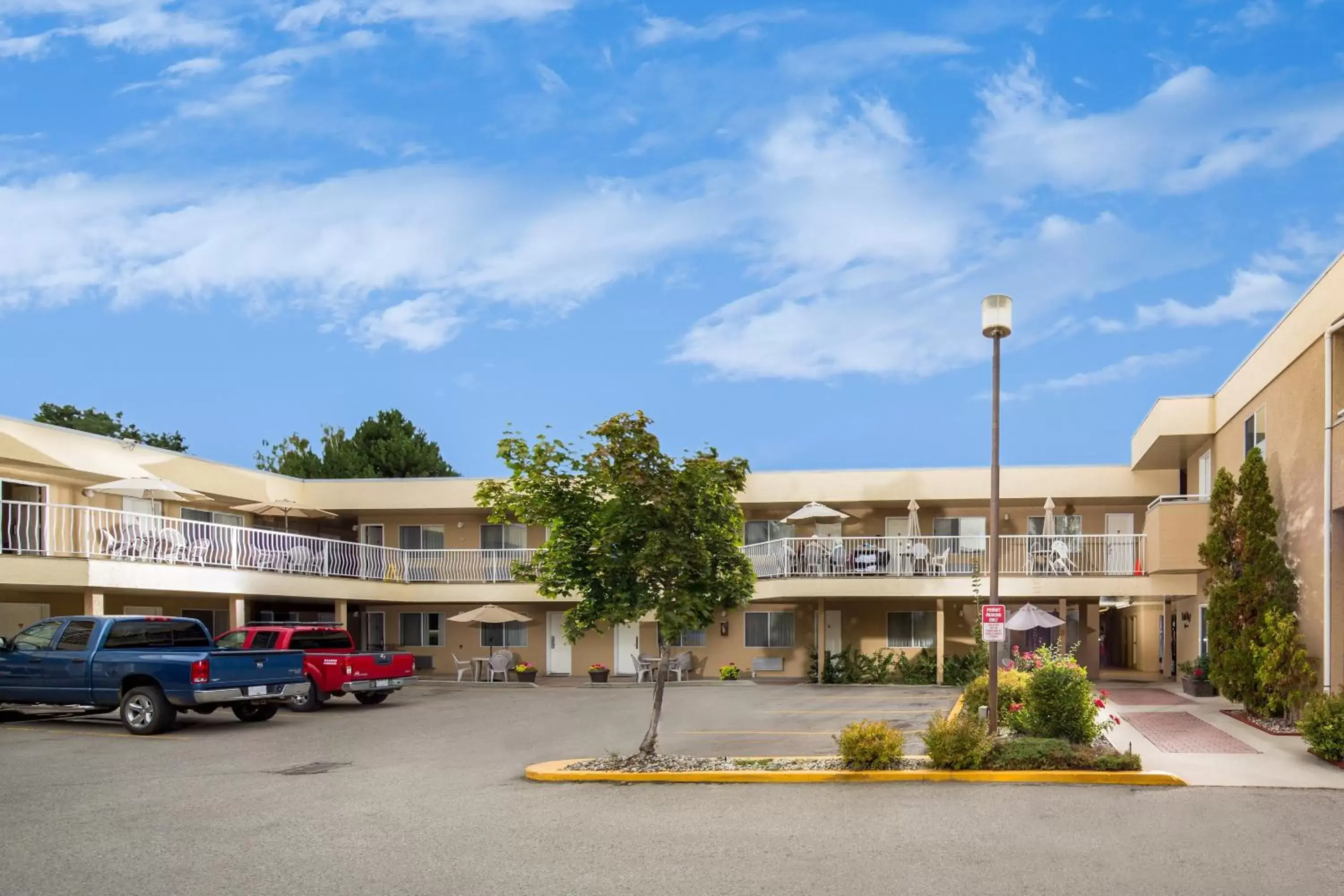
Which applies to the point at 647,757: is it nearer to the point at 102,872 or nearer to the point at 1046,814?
the point at 1046,814

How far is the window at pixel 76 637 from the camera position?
58.6ft

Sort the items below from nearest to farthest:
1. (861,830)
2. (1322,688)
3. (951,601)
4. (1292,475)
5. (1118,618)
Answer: (861,830), (1322,688), (1292,475), (951,601), (1118,618)

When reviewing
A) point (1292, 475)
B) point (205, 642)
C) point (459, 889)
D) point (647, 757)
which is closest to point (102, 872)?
point (459, 889)

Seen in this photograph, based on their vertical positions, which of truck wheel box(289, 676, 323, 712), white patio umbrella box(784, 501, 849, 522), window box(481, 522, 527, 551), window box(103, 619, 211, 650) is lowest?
truck wheel box(289, 676, 323, 712)

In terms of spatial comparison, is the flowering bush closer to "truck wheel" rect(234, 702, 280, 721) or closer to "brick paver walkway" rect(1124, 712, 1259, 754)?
"brick paver walkway" rect(1124, 712, 1259, 754)

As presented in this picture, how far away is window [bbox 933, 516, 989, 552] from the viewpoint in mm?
31453

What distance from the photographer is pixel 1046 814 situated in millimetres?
10492

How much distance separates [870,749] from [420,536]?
23849 millimetres

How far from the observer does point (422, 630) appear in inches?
1362

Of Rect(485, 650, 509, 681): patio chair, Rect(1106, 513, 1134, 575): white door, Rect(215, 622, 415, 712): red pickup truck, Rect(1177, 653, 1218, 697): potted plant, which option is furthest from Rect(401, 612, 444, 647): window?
Rect(1177, 653, 1218, 697): potted plant

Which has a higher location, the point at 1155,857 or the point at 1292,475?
the point at 1292,475

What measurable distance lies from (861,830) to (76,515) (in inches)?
714

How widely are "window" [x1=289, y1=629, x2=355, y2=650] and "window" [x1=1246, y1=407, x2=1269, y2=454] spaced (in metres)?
16.3

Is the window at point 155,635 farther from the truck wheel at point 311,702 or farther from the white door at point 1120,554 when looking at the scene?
the white door at point 1120,554
